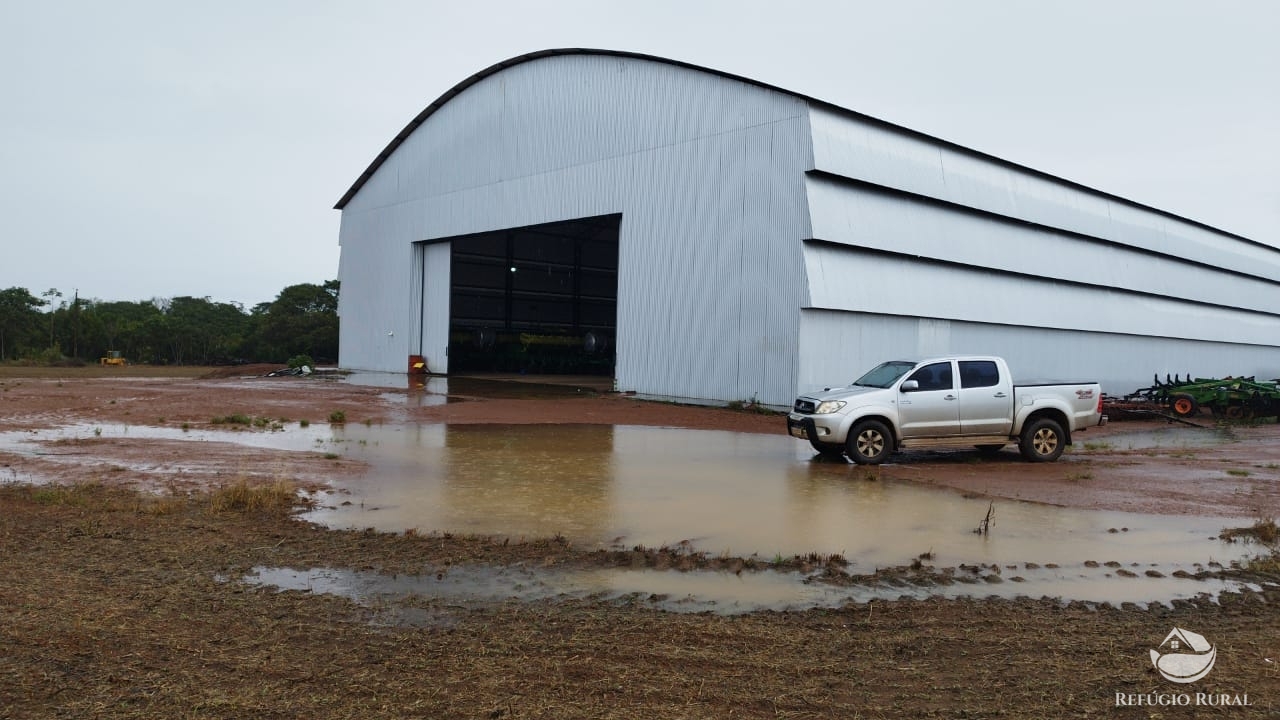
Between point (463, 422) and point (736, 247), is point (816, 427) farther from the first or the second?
point (736, 247)

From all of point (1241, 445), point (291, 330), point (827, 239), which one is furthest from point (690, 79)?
point (291, 330)

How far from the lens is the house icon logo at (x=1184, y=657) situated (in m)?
4.85

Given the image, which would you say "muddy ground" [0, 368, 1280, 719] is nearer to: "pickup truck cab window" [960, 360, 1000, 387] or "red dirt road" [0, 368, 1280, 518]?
"red dirt road" [0, 368, 1280, 518]

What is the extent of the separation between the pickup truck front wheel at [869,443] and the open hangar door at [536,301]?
96.4 ft

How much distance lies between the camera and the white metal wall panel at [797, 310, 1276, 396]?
2434 centimetres

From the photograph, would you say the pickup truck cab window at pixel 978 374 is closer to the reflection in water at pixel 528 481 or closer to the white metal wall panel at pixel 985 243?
the reflection in water at pixel 528 481

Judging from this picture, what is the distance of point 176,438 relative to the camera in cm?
1559

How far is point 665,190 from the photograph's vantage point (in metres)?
28.0

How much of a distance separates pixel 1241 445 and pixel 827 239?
36.1 feet

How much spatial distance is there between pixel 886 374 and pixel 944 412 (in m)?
1.18

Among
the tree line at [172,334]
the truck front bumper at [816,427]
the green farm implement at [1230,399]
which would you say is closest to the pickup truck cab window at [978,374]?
the truck front bumper at [816,427]

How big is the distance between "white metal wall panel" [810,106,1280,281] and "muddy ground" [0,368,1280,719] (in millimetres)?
19449

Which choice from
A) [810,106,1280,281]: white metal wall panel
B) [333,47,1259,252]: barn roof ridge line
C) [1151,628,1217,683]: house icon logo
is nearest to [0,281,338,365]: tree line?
[333,47,1259,252]: barn roof ridge line

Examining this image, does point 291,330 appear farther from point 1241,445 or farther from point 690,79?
point 1241,445
